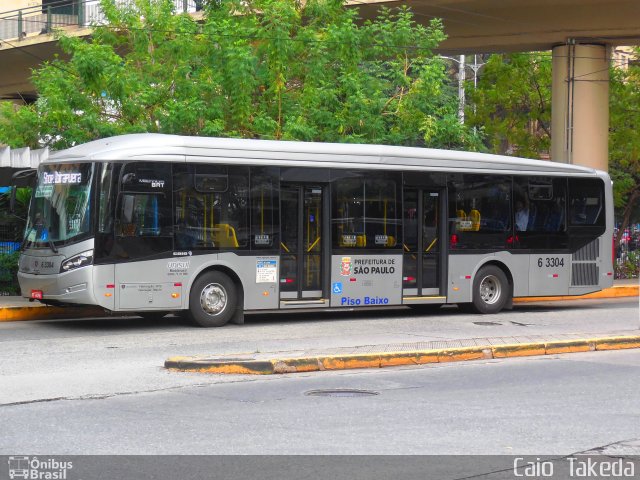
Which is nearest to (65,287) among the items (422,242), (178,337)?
(178,337)

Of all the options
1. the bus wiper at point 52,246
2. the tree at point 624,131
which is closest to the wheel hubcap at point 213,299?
the bus wiper at point 52,246

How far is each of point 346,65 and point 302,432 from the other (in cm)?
1872

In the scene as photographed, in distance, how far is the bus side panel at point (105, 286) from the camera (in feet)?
54.9

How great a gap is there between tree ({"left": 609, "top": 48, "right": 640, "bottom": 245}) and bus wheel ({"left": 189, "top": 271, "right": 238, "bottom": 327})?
793 inches

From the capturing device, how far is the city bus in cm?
1714

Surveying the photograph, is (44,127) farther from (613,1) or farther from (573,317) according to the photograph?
(613,1)

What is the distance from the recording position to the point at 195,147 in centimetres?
1778

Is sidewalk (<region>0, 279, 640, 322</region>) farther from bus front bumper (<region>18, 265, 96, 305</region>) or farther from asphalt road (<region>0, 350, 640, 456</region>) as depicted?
asphalt road (<region>0, 350, 640, 456</region>)

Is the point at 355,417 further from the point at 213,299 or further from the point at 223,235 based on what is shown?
the point at 223,235

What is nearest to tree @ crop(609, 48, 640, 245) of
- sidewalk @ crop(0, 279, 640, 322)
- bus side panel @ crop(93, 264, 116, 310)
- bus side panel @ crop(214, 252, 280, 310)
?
bus side panel @ crop(214, 252, 280, 310)

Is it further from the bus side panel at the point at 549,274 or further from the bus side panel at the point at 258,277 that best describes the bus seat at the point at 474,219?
the bus side panel at the point at 258,277

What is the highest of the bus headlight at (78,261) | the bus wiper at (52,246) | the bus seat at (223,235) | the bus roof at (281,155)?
the bus roof at (281,155)

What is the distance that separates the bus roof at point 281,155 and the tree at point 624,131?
13488mm

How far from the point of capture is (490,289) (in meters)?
21.6
